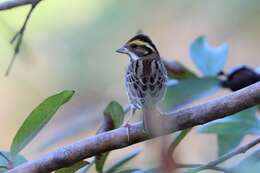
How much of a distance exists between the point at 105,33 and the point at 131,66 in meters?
1.26

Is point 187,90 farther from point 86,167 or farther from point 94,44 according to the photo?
point 94,44

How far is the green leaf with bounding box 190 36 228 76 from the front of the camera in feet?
5.87

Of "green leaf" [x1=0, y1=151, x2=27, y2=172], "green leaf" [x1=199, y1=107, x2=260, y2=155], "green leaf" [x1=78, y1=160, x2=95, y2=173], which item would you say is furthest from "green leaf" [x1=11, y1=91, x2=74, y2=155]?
"green leaf" [x1=199, y1=107, x2=260, y2=155]

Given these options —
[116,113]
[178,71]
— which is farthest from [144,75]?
[116,113]

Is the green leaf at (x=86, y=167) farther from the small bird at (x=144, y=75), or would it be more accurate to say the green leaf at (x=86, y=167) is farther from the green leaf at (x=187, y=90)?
the green leaf at (x=187, y=90)

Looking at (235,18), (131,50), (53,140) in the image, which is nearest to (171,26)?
(235,18)

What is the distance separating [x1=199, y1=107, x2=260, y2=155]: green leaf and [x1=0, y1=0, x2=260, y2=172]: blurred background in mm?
864

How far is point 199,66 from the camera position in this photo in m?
1.82

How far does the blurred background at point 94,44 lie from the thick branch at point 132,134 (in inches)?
45.7

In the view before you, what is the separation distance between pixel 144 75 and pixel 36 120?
49 centimetres

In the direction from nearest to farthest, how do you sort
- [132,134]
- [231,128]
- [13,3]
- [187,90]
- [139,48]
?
[132,134] → [13,3] → [231,128] → [187,90] → [139,48]

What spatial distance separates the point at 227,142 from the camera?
4.78ft

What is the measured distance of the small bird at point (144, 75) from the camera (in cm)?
152

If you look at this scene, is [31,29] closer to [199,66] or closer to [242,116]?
[199,66]
